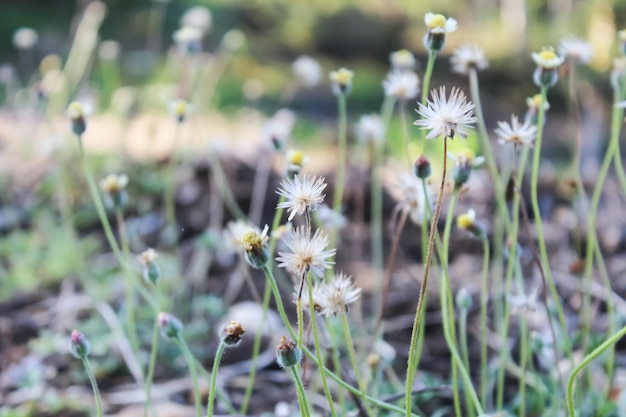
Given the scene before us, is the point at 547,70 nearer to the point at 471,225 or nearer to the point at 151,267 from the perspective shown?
the point at 471,225

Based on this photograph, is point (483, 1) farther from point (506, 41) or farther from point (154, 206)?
point (154, 206)

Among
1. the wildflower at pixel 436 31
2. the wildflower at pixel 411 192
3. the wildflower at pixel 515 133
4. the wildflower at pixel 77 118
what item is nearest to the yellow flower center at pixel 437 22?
the wildflower at pixel 436 31

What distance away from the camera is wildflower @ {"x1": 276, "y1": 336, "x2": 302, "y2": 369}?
62 cm

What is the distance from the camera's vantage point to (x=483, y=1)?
7.16 metres

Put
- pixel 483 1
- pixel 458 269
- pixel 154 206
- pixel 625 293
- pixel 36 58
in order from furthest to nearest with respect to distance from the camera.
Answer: pixel 483 1, pixel 36 58, pixel 154 206, pixel 458 269, pixel 625 293

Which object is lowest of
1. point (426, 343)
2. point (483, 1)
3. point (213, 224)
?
point (426, 343)

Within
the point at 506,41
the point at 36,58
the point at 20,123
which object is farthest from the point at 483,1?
the point at 20,123

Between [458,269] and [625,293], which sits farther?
[458,269]

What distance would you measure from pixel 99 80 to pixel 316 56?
8.09ft

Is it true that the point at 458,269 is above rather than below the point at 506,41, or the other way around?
below

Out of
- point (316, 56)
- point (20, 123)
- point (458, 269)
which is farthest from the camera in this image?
point (316, 56)

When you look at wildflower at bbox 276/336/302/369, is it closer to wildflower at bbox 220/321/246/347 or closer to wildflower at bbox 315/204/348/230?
wildflower at bbox 220/321/246/347

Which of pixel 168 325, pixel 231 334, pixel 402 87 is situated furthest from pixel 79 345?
pixel 402 87

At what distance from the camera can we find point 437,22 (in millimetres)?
790
